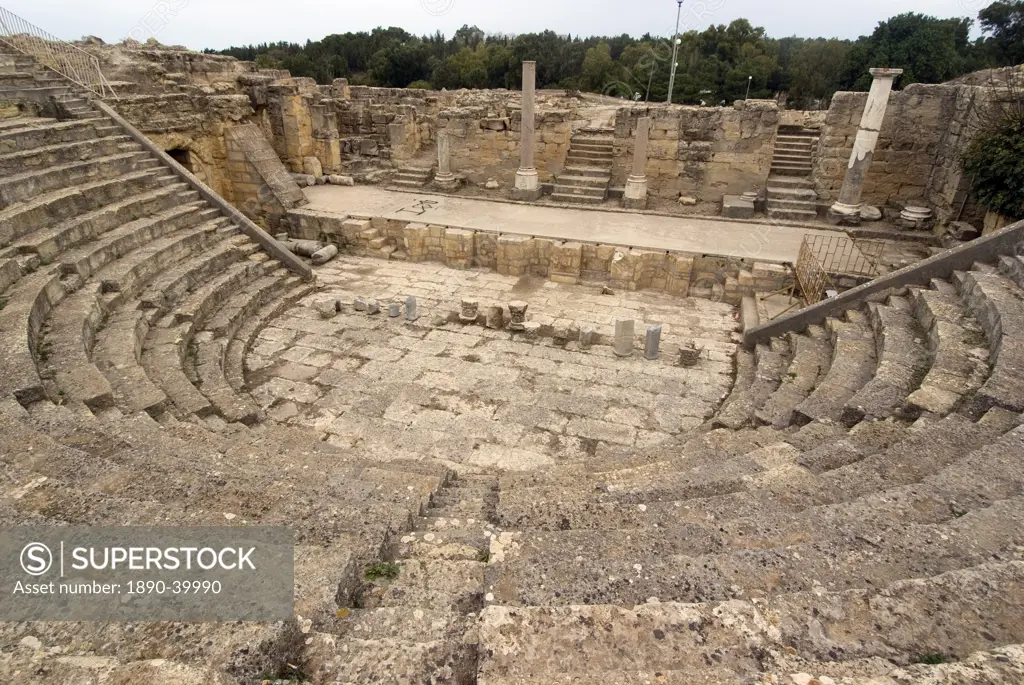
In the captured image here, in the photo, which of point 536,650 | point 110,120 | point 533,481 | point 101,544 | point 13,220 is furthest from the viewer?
point 110,120

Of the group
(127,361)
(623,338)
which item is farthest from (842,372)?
(127,361)

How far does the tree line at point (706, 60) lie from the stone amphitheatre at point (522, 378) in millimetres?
23067

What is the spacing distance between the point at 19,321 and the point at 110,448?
2900 mm

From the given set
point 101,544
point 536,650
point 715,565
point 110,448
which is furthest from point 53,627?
point 715,565

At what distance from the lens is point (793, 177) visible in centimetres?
1490

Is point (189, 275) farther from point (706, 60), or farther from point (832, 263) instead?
point (706, 60)

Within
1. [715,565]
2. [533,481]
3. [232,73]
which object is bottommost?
[533,481]

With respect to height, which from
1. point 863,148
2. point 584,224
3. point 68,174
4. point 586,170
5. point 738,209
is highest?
point 863,148

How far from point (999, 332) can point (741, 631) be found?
588cm

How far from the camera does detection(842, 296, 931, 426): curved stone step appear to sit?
19.1 feet

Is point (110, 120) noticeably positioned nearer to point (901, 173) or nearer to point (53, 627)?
point (53, 627)

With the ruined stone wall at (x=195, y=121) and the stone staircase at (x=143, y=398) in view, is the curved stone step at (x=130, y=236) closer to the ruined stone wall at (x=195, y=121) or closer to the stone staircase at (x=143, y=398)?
the stone staircase at (x=143, y=398)

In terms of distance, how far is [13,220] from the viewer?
8055 millimetres

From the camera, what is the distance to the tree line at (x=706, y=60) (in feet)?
116
